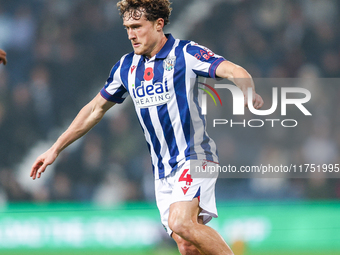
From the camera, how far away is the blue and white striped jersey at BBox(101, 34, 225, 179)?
3.54 metres

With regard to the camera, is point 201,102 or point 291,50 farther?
point 291,50

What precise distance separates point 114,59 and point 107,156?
5.93ft

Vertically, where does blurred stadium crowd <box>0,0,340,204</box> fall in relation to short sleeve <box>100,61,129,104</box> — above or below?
above

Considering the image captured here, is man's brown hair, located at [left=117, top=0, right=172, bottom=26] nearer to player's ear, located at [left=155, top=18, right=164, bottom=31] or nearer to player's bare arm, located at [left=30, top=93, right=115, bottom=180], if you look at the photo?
player's ear, located at [left=155, top=18, right=164, bottom=31]

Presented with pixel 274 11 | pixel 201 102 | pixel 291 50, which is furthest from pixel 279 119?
pixel 201 102

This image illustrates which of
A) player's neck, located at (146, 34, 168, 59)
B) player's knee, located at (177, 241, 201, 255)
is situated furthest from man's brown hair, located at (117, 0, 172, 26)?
player's knee, located at (177, 241, 201, 255)

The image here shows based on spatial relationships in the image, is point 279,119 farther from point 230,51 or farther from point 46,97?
point 46,97

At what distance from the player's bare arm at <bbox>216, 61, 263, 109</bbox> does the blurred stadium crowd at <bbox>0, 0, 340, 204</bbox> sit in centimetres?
449

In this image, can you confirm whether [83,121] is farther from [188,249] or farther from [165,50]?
[188,249]

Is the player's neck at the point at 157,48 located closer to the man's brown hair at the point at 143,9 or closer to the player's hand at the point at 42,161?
the man's brown hair at the point at 143,9

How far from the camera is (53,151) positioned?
3.89 m

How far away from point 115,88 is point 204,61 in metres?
0.90

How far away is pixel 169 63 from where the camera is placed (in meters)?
3.58

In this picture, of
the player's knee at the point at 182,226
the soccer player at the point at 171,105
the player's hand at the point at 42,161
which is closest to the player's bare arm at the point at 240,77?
the soccer player at the point at 171,105
